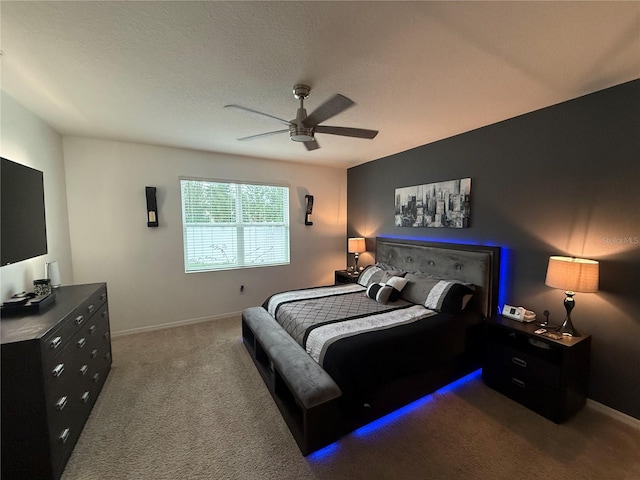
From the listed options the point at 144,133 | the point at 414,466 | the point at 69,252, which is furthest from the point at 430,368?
the point at 69,252

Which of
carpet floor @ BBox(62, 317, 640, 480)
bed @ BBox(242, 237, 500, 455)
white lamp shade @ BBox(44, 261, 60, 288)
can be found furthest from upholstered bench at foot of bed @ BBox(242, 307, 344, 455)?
white lamp shade @ BBox(44, 261, 60, 288)

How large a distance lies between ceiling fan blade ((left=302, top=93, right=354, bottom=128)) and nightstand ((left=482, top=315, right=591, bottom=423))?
7.52 feet

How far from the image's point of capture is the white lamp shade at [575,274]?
1.97 meters

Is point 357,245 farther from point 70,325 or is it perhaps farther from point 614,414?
point 70,325

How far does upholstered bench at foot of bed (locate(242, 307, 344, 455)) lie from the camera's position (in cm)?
172

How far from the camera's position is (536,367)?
7.00ft

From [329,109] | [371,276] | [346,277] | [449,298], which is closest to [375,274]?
[371,276]

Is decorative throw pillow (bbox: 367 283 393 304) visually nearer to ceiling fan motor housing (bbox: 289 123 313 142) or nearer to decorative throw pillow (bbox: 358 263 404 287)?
decorative throw pillow (bbox: 358 263 404 287)

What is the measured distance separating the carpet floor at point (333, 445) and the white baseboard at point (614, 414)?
0.06m

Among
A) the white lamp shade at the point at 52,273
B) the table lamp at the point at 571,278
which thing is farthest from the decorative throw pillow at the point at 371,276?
the white lamp shade at the point at 52,273

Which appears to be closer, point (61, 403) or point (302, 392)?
point (61, 403)

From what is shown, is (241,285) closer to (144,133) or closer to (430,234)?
(144,133)

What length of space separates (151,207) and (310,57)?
2.98 m

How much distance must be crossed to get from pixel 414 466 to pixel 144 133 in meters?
4.04
